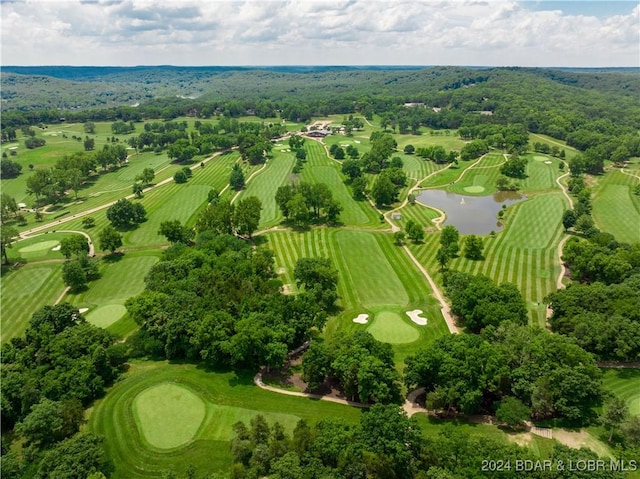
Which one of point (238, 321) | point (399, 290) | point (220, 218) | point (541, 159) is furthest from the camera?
point (541, 159)

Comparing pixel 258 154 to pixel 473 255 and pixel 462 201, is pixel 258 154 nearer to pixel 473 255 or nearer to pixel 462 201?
pixel 462 201

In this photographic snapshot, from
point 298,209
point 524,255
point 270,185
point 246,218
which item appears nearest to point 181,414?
point 246,218

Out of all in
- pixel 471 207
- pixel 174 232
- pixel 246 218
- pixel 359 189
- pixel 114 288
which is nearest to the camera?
pixel 114 288

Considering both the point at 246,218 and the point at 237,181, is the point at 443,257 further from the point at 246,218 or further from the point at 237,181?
the point at 237,181

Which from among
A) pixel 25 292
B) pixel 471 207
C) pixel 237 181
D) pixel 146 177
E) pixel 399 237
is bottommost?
pixel 471 207

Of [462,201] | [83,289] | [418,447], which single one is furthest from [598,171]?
[83,289]

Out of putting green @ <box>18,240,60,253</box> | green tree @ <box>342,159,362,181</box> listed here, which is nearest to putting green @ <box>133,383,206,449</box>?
putting green @ <box>18,240,60,253</box>
